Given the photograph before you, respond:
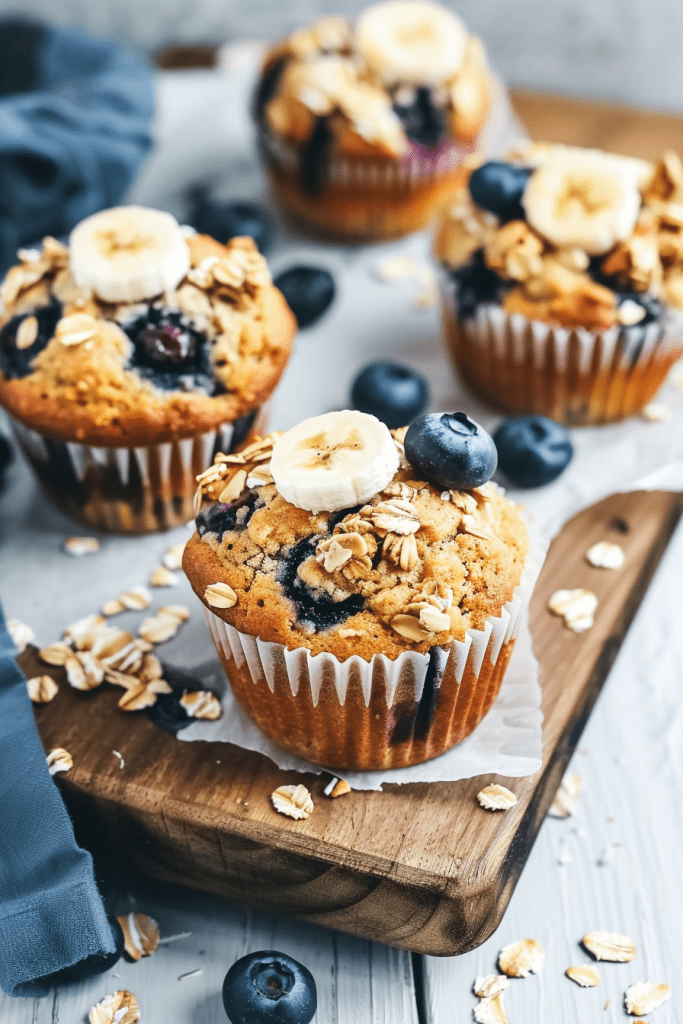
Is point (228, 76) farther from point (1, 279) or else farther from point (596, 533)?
point (596, 533)

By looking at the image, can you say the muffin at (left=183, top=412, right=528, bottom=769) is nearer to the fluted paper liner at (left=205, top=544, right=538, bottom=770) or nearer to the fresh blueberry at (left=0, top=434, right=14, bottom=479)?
the fluted paper liner at (left=205, top=544, right=538, bottom=770)

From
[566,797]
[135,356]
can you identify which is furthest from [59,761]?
[566,797]

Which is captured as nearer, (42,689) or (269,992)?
(269,992)

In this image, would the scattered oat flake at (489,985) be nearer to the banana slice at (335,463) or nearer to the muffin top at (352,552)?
the muffin top at (352,552)

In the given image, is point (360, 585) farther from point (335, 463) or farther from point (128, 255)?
point (128, 255)

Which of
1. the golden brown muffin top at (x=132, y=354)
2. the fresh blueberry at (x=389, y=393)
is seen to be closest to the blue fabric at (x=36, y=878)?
the golden brown muffin top at (x=132, y=354)

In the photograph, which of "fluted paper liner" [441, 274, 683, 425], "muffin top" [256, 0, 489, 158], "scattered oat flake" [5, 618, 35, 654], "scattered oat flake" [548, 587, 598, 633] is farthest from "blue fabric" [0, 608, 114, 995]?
"muffin top" [256, 0, 489, 158]
